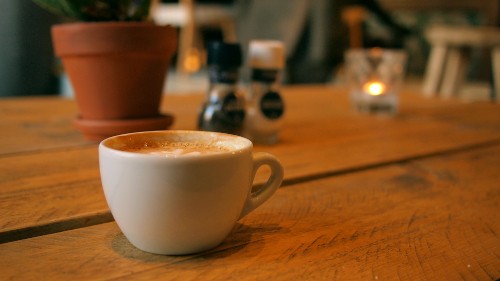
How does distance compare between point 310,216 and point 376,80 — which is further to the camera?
point 376,80

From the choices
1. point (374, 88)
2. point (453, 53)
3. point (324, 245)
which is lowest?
point (324, 245)

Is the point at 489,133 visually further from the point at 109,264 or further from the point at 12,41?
the point at 12,41

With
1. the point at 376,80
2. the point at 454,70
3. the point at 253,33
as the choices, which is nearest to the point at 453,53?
the point at 454,70

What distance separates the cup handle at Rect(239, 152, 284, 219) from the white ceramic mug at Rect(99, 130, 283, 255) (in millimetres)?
15

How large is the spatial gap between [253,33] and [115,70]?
269 cm

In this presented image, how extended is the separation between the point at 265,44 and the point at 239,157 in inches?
17.5

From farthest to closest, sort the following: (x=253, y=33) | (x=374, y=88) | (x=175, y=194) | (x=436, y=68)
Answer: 1. (x=253, y=33)
2. (x=436, y=68)
3. (x=374, y=88)
4. (x=175, y=194)

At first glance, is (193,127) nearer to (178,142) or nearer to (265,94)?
(265,94)

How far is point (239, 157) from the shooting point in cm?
37

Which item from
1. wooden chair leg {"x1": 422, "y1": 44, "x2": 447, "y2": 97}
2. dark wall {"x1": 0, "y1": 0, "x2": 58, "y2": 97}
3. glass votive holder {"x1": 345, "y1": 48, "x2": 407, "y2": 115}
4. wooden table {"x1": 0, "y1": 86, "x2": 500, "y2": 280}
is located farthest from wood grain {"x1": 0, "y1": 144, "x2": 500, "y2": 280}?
wooden chair leg {"x1": 422, "y1": 44, "x2": 447, "y2": 97}

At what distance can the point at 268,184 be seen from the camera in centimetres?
43

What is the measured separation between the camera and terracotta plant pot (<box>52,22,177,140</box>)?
707 millimetres

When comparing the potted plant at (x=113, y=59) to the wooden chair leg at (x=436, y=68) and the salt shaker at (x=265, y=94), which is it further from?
the wooden chair leg at (x=436, y=68)

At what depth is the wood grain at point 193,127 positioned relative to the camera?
1.53 feet
